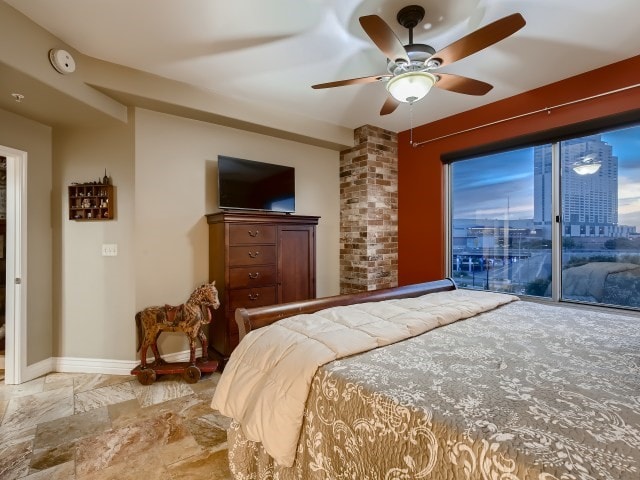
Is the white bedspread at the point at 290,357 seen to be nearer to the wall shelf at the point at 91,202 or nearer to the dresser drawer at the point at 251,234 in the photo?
the dresser drawer at the point at 251,234

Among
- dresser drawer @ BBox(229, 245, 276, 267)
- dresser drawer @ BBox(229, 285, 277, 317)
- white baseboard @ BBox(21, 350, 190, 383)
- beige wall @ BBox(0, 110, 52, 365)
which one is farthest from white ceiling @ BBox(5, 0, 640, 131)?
white baseboard @ BBox(21, 350, 190, 383)

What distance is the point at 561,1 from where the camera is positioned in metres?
1.84

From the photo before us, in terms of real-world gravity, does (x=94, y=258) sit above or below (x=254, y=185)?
below

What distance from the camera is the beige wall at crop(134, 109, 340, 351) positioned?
281cm

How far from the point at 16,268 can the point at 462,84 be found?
377 centimetres

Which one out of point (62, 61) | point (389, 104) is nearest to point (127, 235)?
point (62, 61)

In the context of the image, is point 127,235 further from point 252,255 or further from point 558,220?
point 558,220

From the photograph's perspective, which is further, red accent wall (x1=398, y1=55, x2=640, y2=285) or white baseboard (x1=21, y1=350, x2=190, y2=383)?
white baseboard (x1=21, y1=350, x2=190, y2=383)

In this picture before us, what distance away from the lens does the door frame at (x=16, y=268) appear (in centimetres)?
261

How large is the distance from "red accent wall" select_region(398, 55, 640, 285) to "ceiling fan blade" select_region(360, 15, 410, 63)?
1.57m

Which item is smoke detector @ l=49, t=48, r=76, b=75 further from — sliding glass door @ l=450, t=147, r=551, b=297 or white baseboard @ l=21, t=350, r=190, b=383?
sliding glass door @ l=450, t=147, r=551, b=297

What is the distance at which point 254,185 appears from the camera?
130 inches

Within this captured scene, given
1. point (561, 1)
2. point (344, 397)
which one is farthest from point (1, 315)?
point (561, 1)

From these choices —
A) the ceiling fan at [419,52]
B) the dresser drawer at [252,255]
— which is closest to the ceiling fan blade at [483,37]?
the ceiling fan at [419,52]
